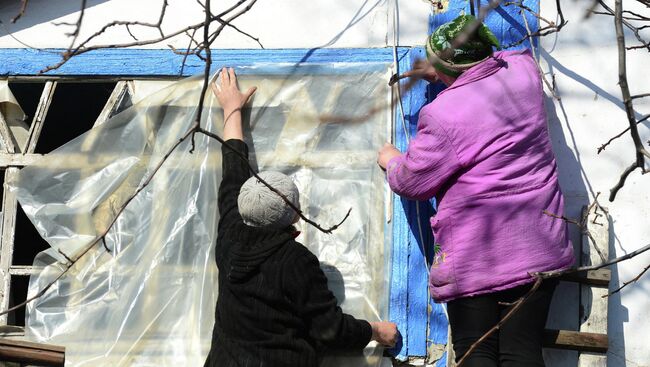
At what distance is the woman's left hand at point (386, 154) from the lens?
3.06 meters

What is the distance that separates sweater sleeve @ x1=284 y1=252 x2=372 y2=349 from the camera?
9.17 feet

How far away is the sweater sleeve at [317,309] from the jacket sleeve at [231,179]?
37 cm

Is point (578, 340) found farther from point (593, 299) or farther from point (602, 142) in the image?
point (602, 142)

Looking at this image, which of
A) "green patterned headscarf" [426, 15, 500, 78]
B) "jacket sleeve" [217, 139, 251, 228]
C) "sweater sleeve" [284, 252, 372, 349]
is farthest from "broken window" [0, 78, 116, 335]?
"green patterned headscarf" [426, 15, 500, 78]

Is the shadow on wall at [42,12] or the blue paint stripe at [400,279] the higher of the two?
the shadow on wall at [42,12]

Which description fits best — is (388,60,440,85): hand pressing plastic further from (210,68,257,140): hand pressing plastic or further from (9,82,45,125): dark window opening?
(9,82,45,125): dark window opening

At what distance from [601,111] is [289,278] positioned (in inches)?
52.7

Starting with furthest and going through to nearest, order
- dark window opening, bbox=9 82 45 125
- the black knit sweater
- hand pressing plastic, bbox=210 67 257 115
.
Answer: dark window opening, bbox=9 82 45 125
hand pressing plastic, bbox=210 67 257 115
the black knit sweater

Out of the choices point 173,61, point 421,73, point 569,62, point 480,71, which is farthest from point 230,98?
point 569,62

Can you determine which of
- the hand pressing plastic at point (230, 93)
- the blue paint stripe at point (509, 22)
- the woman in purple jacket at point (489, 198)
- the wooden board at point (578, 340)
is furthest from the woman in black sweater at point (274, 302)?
the blue paint stripe at point (509, 22)

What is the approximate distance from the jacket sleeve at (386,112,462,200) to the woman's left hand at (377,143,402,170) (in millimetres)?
222

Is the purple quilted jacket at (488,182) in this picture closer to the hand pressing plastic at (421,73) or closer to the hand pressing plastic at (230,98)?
the hand pressing plastic at (421,73)

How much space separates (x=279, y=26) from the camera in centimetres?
339

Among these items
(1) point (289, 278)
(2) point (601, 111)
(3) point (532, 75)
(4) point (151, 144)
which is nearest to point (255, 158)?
(4) point (151, 144)
